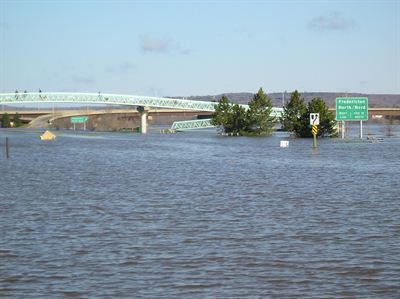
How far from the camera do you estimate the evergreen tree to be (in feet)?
447

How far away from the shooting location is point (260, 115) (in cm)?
13838

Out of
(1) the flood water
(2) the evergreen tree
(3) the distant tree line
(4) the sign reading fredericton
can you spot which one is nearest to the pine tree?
(3) the distant tree line

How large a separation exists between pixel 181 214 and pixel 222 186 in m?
10.9

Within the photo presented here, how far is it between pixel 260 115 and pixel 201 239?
11924 cm

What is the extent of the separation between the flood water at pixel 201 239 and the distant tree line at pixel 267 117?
81294 mm

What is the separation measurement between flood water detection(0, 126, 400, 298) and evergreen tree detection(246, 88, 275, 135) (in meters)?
98.5

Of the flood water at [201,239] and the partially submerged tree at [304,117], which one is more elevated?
the partially submerged tree at [304,117]

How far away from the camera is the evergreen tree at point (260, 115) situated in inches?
5369

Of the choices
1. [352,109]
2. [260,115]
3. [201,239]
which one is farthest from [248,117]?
[201,239]

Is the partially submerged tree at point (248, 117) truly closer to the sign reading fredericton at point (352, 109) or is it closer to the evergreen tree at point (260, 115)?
the evergreen tree at point (260, 115)

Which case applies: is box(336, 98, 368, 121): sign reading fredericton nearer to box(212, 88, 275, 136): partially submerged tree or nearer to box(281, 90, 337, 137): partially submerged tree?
box(281, 90, 337, 137): partially submerged tree

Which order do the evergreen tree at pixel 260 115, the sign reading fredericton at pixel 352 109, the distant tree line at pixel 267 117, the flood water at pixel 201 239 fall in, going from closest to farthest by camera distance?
1. the flood water at pixel 201 239
2. the sign reading fredericton at pixel 352 109
3. the distant tree line at pixel 267 117
4. the evergreen tree at pixel 260 115

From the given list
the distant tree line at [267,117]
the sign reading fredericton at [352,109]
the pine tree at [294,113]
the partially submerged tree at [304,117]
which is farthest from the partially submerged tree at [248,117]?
the sign reading fredericton at [352,109]

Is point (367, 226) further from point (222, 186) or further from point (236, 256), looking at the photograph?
point (222, 186)
